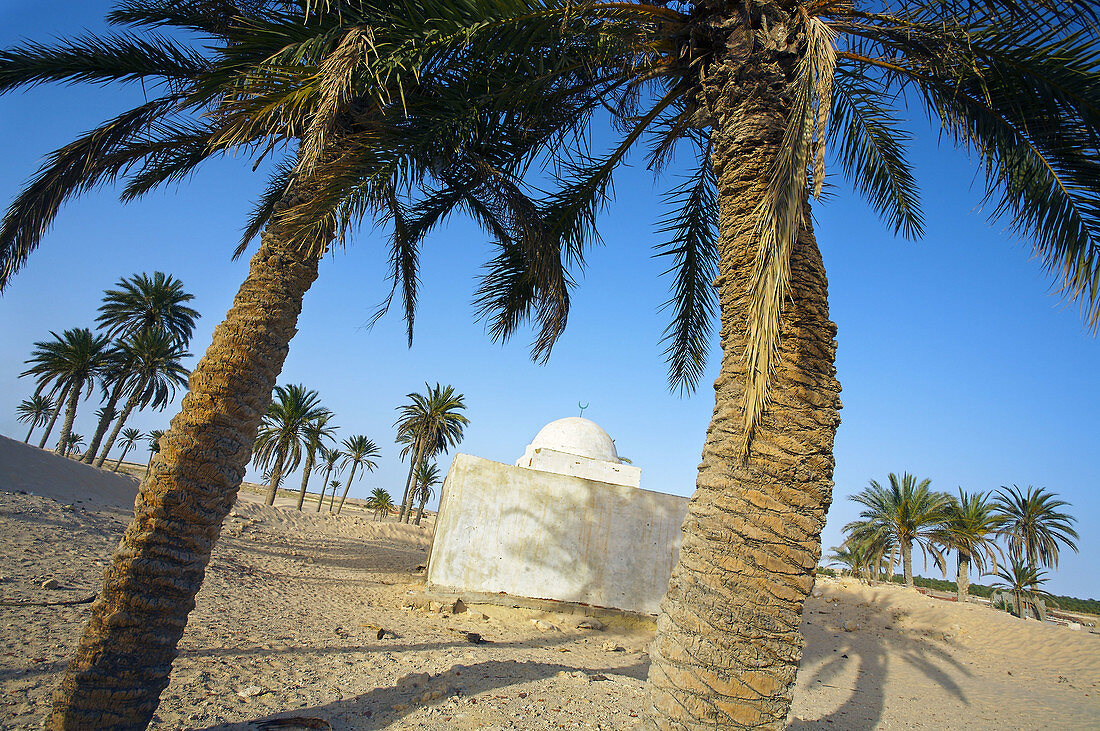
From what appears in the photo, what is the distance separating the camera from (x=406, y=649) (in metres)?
7.17

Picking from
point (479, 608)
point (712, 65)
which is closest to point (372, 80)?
point (712, 65)

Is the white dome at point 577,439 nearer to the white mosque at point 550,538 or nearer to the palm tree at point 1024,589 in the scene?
the white mosque at point 550,538

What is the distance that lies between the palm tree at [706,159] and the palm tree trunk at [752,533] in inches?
0.4

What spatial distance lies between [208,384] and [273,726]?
2712 millimetres

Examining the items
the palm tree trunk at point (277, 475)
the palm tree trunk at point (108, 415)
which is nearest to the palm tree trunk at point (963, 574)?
the palm tree trunk at point (277, 475)

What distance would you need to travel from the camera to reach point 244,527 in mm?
17312

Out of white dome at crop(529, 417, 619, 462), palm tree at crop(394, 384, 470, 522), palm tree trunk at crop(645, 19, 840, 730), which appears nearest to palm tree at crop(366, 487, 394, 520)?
palm tree at crop(394, 384, 470, 522)

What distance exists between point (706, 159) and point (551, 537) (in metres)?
8.23

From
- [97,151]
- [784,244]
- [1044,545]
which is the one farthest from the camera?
[1044,545]

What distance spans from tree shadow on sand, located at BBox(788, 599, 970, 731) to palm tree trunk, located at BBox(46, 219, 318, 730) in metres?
6.29

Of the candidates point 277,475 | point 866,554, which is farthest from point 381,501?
point 866,554

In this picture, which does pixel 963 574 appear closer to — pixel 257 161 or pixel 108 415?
pixel 257 161

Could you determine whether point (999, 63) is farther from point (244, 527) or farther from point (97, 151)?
point (244, 527)

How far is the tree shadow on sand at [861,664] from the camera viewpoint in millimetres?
8022
